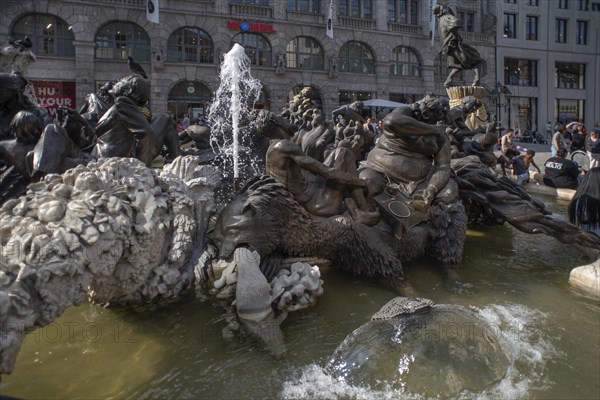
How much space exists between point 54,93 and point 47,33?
291cm

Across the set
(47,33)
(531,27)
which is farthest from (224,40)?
(531,27)

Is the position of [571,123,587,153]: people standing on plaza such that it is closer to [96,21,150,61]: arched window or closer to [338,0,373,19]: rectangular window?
[338,0,373,19]: rectangular window

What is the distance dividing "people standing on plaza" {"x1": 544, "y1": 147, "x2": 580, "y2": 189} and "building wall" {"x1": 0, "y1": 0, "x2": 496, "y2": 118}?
18.5 m

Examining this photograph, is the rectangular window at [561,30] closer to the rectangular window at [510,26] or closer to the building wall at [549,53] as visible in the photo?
the building wall at [549,53]

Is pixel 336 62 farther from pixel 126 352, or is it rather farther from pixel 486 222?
pixel 126 352

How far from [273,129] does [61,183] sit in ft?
8.82

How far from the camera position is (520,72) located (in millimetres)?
A: 35562

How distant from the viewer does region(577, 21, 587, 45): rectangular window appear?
3794cm

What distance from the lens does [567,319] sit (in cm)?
319

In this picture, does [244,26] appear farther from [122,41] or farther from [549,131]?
[549,131]

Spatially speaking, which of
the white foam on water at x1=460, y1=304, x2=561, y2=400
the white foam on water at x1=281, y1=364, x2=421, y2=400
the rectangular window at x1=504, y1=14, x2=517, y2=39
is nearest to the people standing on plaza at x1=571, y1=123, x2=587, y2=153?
the white foam on water at x1=460, y1=304, x2=561, y2=400

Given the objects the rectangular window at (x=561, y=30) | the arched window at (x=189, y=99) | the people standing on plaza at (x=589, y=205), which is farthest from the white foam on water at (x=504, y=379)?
the rectangular window at (x=561, y=30)

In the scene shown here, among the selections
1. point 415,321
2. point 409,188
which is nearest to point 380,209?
point 409,188

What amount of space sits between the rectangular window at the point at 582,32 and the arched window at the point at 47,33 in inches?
1507
